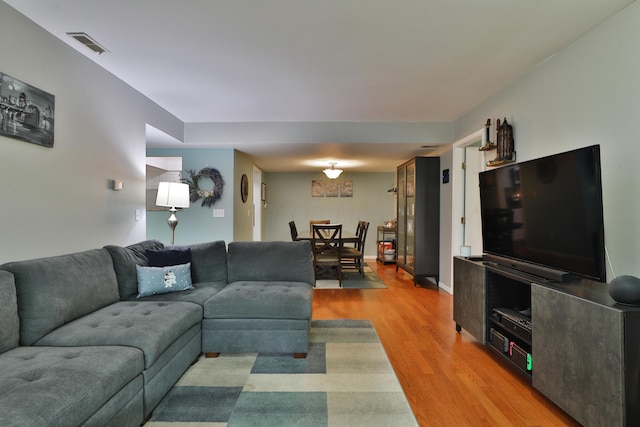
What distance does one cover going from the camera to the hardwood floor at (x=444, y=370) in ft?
6.29

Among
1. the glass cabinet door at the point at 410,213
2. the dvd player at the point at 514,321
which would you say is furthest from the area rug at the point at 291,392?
the glass cabinet door at the point at 410,213

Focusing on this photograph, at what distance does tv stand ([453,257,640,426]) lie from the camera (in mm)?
1488

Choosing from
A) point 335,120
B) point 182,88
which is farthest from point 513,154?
point 182,88

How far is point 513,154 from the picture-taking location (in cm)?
309

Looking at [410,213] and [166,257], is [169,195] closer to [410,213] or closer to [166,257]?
[166,257]

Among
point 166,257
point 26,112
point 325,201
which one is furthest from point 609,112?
point 325,201

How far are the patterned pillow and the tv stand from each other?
2.48 metres

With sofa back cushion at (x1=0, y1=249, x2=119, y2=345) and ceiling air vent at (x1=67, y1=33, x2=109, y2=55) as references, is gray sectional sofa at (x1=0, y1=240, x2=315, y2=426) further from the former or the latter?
ceiling air vent at (x1=67, y1=33, x2=109, y2=55)

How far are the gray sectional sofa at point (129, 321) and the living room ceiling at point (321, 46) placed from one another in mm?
1558

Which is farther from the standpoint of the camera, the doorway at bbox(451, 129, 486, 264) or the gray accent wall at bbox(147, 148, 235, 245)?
the gray accent wall at bbox(147, 148, 235, 245)

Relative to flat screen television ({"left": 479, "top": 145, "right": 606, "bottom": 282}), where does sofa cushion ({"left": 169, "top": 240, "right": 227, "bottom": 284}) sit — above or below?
below

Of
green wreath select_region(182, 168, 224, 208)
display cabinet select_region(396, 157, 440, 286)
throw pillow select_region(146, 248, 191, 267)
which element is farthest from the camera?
display cabinet select_region(396, 157, 440, 286)

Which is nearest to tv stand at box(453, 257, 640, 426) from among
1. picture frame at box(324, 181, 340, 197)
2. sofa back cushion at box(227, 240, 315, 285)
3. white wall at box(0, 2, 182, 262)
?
sofa back cushion at box(227, 240, 315, 285)

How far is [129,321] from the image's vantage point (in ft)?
6.75
